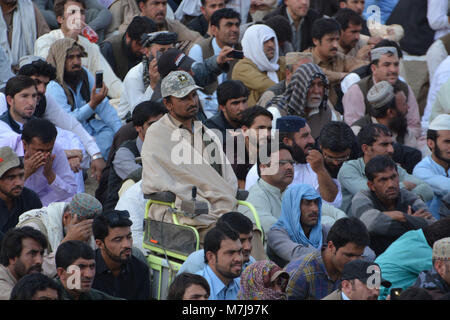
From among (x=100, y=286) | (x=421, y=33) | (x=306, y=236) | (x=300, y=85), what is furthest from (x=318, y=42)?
(x=100, y=286)

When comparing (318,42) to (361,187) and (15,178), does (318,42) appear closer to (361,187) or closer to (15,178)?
(361,187)

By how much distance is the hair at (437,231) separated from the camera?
8008 millimetres

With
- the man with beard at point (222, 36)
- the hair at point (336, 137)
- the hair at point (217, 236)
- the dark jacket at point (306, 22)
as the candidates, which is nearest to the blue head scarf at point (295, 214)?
the hair at point (217, 236)

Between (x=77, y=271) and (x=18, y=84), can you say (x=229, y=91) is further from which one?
(x=77, y=271)

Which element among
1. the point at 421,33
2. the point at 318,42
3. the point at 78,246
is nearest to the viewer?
the point at 78,246

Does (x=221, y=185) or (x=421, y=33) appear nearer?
(x=221, y=185)

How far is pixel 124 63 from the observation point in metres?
12.0

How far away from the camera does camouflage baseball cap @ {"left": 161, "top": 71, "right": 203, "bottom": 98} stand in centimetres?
819

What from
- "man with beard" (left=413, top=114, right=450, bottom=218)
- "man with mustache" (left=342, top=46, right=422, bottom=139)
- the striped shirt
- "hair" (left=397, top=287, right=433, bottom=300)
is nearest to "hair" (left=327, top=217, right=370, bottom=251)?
the striped shirt

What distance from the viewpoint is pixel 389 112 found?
1051 cm

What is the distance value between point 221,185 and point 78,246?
1.38 meters

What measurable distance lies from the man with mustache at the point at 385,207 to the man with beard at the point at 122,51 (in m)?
3.79

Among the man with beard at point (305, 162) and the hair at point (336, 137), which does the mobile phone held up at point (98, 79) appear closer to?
the man with beard at point (305, 162)

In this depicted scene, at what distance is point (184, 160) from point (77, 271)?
1.45 meters
